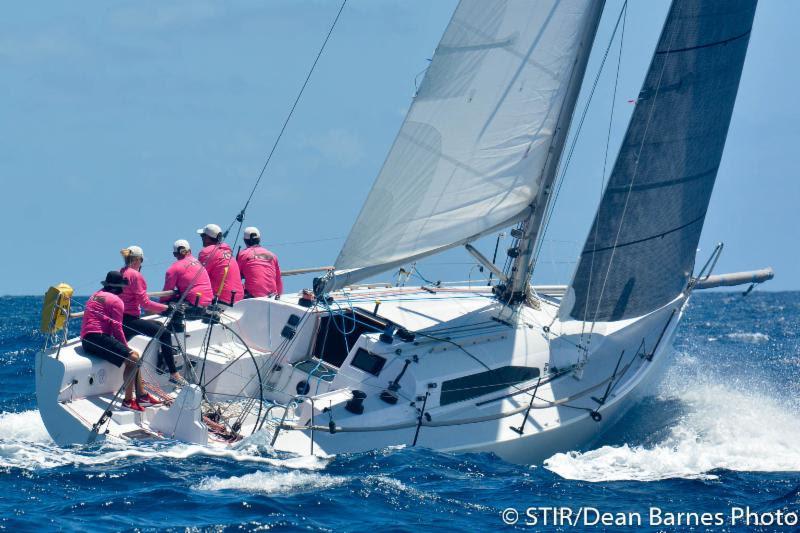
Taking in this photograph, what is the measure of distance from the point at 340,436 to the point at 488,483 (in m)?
1.32

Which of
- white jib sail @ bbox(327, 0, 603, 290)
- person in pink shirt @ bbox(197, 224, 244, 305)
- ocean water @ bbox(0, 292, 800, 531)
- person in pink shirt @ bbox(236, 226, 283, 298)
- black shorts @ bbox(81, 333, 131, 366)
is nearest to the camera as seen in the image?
ocean water @ bbox(0, 292, 800, 531)

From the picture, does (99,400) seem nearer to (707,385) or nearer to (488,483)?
(488,483)

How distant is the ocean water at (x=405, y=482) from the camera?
7293 millimetres

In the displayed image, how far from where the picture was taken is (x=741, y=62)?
10797 millimetres

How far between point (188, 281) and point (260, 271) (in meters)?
1.13

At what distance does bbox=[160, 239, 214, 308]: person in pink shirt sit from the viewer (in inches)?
426

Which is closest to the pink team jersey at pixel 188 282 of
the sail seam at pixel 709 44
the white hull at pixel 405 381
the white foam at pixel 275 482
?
the white hull at pixel 405 381

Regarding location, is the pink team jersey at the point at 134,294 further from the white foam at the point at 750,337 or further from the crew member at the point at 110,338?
the white foam at the point at 750,337

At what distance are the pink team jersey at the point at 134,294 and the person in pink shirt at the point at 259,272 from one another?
5.53ft

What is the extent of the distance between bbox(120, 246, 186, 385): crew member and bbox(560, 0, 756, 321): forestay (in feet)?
13.1

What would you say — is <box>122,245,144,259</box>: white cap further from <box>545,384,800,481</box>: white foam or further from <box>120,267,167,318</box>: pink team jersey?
<box>545,384,800,481</box>: white foam

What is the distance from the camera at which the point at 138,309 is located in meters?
10.1

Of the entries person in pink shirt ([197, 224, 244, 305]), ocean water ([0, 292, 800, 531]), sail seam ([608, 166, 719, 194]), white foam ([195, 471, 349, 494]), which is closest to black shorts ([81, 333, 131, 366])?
ocean water ([0, 292, 800, 531])

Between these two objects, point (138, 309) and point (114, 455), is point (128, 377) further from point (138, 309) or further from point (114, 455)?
point (138, 309)
